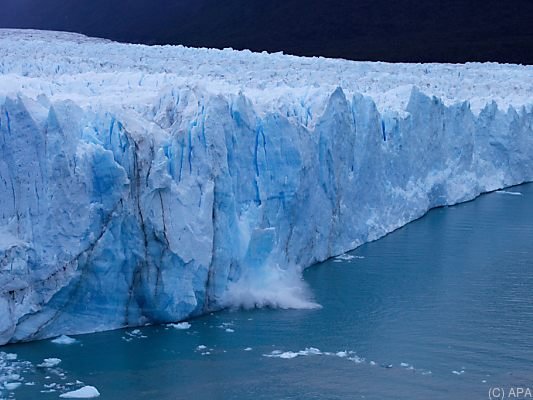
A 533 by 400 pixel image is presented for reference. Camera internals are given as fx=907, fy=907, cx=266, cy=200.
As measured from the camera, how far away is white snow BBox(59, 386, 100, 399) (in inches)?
220

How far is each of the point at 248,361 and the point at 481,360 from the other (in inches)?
64.5

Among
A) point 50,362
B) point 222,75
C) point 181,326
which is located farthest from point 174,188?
point 222,75

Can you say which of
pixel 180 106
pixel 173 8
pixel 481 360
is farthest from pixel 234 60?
A: pixel 173 8

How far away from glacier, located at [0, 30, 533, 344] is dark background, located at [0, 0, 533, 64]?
15.6 metres

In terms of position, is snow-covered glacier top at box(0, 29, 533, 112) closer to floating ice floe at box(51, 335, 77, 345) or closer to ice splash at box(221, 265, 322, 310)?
ice splash at box(221, 265, 322, 310)

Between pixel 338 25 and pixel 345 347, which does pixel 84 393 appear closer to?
pixel 345 347

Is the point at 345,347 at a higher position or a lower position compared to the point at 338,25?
lower

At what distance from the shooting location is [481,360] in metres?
6.37

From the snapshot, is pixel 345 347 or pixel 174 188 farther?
pixel 174 188

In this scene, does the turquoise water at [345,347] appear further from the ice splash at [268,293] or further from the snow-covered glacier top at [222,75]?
the snow-covered glacier top at [222,75]

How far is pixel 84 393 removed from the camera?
562 centimetres

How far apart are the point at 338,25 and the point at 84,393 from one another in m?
26.1

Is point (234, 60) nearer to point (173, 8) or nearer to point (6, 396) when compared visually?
point (6, 396)

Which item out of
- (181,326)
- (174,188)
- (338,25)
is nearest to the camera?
(181,326)
